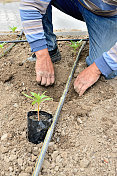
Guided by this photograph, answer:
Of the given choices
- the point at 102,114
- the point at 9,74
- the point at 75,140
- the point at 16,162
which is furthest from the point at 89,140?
the point at 9,74

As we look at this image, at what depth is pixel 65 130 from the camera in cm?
147

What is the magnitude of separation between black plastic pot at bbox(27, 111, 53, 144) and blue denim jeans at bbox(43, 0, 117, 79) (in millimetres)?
975

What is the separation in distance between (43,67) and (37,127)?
0.74 metres

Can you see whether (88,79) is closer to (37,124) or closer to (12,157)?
(37,124)

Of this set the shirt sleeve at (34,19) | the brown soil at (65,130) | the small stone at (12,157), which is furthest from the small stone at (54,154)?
the shirt sleeve at (34,19)

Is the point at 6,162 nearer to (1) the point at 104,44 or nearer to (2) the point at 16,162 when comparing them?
(2) the point at 16,162

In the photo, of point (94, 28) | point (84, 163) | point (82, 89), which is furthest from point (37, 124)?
point (94, 28)

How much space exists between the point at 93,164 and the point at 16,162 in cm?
51

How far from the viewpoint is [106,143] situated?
1.37 metres

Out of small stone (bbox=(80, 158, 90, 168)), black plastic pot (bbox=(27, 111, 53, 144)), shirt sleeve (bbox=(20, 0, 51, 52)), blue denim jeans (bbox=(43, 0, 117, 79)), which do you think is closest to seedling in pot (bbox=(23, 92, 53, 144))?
black plastic pot (bbox=(27, 111, 53, 144))

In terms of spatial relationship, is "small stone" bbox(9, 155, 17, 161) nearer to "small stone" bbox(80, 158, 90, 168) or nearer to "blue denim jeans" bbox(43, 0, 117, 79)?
"small stone" bbox(80, 158, 90, 168)

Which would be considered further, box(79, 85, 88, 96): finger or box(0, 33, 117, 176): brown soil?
box(79, 85, 88, 96): finger

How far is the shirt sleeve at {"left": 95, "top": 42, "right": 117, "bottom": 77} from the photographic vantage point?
1.67m

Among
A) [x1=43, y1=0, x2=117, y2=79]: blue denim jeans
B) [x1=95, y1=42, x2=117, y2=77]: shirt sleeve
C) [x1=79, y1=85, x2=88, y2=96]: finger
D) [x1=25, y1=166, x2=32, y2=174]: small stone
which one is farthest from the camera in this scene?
[x1=43, y1=0, x2=117, y2=79]: blue denim jeans
